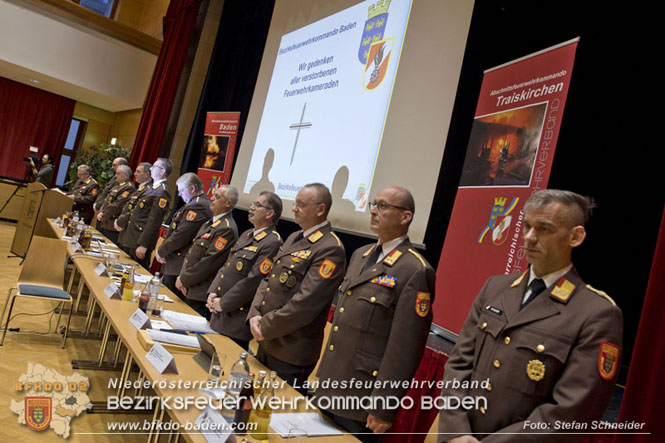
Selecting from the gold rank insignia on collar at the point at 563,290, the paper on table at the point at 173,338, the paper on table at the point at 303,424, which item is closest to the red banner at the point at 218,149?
the paper on table at the point at 173,338

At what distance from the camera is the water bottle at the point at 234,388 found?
1.54 meters

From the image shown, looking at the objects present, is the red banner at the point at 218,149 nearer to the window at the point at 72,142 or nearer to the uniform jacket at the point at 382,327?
the uniform jacket at the point at 382,327

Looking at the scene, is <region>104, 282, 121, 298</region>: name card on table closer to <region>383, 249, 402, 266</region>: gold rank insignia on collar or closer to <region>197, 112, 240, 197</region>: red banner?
<region>383, 249, 402, 266</region>: gold rank insignia on collar

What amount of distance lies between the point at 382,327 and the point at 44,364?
2.57 m

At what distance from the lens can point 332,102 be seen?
4512 mm

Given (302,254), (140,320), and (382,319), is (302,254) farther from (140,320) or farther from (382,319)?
(140,320)

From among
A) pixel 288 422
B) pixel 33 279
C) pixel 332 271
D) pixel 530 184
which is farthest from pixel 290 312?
pixel 33 279

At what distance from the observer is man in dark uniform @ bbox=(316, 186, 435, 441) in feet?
5.86

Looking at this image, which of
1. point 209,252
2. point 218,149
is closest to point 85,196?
point 218,149

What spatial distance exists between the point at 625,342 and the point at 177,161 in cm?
743

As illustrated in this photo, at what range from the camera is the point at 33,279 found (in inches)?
144

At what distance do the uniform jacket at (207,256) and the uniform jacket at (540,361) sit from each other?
2.23 meters

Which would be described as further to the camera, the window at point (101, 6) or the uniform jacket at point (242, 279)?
the window at point (101, 6)

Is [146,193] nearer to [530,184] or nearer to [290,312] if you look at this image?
[290,312]
